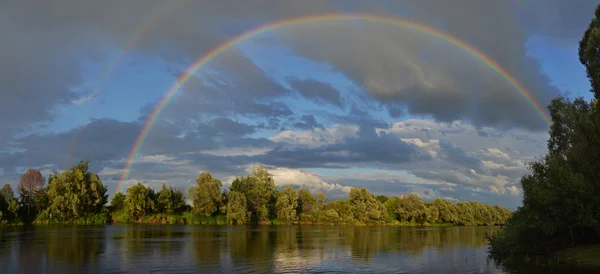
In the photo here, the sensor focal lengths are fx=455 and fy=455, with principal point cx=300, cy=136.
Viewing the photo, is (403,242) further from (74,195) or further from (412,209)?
(412,209)

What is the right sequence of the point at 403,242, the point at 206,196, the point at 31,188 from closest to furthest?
the point at 403,242
the point at 31,188
the point at 206,196

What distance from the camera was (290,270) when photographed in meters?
37.1

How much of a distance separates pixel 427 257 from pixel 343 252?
9.76 meters

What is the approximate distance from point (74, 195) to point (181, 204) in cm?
3494

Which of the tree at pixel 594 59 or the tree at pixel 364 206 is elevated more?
the tree at pixel 594 59

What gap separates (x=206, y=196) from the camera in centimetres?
14425

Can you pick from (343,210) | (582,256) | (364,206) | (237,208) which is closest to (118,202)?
(237,208)

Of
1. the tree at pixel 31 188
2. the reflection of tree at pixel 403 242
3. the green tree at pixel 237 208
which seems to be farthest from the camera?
the green tree at pixel 237 208

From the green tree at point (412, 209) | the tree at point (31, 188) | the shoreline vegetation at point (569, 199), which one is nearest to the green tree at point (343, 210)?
the green tree at point (412, 209)

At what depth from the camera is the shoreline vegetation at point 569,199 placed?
3938cm

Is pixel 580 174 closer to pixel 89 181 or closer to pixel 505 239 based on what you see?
pixel 505 239

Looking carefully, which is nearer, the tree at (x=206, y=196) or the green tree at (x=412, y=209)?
the tree at (x=206, y=196)

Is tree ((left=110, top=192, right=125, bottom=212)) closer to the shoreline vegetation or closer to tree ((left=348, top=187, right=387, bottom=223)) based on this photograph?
tree ((left=348, top=187, right=387, bottom=223))

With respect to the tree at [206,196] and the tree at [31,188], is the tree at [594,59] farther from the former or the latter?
the tree at [31,188]
